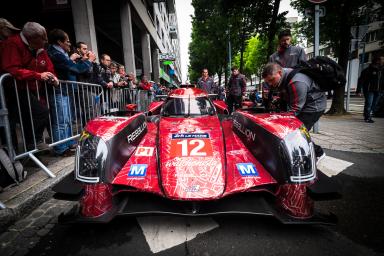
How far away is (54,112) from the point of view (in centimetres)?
337

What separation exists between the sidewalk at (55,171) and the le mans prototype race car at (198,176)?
0.59 metres

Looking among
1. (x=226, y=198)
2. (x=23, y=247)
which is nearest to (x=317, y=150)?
(x=226, y=198)

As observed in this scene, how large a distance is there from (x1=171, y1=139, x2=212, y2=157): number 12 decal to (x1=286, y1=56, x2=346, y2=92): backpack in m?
1.27

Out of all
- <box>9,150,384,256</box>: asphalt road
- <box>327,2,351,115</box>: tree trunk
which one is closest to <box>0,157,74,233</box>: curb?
<box>9,150,384,256</box>: asphalt road

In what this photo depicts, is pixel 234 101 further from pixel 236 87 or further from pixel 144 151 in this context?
pixel 144 151

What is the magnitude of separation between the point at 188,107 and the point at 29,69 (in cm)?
222

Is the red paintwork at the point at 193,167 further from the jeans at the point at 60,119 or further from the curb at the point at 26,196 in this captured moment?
the jeans at the point at 60,119

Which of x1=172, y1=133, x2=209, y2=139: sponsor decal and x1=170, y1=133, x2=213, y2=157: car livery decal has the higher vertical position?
x1=172, y1=133, x2=209, y2=139: sponsor decal

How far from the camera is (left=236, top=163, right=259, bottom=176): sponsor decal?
1.87 m

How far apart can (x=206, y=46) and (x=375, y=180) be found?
25.4m

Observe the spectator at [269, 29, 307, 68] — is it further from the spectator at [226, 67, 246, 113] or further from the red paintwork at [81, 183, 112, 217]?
the red paintwork at [81, 183, 112, 217]

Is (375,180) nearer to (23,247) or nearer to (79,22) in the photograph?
(23,247)

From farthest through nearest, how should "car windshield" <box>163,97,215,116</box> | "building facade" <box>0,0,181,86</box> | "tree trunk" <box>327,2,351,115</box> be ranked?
"tree trunk" <box>327,2,351,115</box> → "building facade" <box>0,0,181,86</box> → "car windshield" <box>163,97,215,116</box>

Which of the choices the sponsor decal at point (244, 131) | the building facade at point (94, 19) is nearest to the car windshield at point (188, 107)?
the sponsor decal at point (244, 131)
